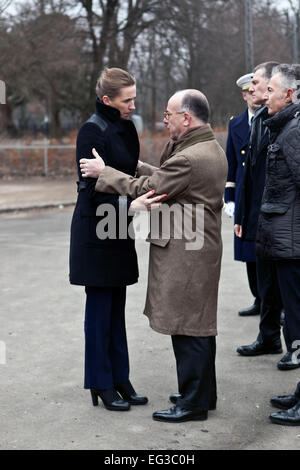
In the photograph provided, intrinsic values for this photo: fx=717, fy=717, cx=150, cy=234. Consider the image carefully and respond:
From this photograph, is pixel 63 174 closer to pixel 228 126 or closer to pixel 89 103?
pixel 89 103

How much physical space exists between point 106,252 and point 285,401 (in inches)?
51.9

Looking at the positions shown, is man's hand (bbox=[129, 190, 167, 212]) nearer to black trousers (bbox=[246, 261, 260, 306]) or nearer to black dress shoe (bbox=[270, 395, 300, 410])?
black dress shoe (bbox=[270, 395, 300, 410])

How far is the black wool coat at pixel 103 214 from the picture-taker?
12.5 ft

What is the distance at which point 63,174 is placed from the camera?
23.4 metres

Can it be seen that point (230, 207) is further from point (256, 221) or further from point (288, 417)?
point (288, 417)

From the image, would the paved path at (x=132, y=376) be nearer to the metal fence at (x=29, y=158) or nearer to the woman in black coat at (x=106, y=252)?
the woman in black coat at (x=106, y=252)

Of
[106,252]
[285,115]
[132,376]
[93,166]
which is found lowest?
[132,376]

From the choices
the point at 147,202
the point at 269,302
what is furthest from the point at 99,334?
the point at 269,302

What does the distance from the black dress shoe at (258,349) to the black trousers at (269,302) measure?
31mm

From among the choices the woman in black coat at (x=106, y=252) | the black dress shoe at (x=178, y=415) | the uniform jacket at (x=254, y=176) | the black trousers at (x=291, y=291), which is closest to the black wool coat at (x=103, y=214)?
the woman in black coat at (x=106, y=252)

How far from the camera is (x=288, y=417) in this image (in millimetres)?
3842

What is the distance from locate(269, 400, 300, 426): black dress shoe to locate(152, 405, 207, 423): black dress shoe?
38cm

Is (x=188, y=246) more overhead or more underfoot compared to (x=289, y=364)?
more overhead
